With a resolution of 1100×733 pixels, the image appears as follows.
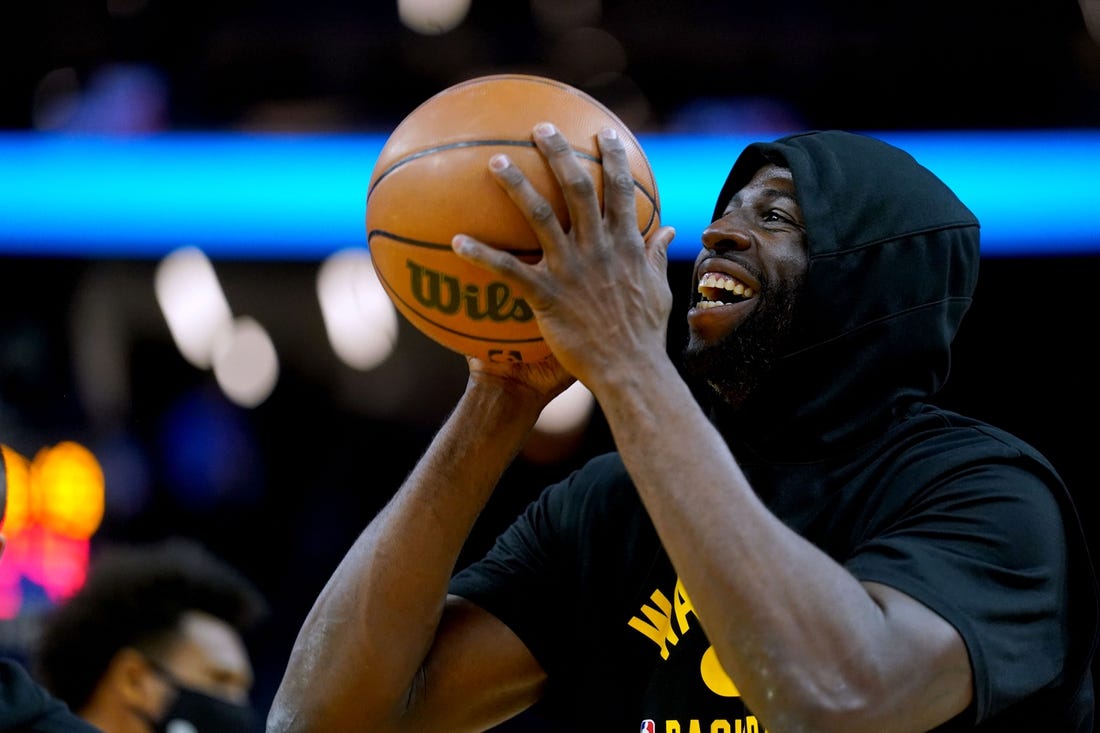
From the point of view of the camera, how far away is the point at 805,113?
767 cm

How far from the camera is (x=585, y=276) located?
2115mm

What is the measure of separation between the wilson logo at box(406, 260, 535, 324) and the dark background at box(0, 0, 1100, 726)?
17.3 ft

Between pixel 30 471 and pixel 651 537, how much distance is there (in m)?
6.98

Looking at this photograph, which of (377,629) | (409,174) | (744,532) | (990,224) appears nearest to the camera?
(744,532)

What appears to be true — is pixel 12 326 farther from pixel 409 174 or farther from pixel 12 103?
pixel 409 174

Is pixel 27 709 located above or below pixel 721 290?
below

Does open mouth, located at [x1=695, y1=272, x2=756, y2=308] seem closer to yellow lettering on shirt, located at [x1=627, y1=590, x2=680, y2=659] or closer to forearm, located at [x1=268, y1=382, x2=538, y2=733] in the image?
forearm, located at [x1=268, y1=382, x2=538, y2=733]

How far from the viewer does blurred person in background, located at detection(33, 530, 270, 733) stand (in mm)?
3684

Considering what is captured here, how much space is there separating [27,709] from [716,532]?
1.37m

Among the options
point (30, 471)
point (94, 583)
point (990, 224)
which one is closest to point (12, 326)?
point (30, 471)

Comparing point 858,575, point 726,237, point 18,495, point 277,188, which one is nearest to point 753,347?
point 726,237

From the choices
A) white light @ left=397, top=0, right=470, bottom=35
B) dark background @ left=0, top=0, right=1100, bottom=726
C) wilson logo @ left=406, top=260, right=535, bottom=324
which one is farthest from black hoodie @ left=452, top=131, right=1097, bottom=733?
white light @ left=397, top=0, right=470, bottom=35

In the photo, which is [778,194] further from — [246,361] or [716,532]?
[246,361]

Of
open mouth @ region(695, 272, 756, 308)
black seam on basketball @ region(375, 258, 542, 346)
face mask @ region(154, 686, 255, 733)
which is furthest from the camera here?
face mask @ region(154, 686, 255, 733)
